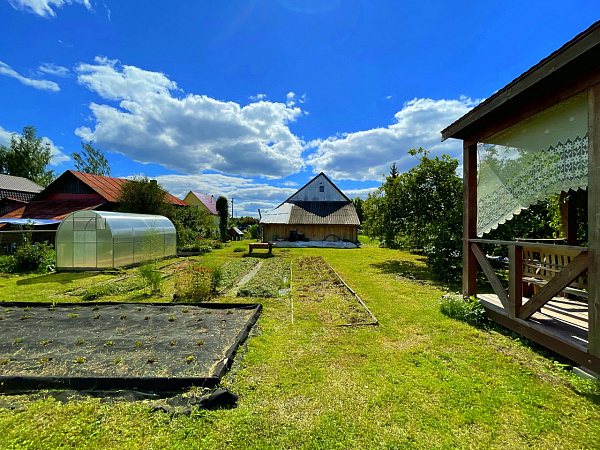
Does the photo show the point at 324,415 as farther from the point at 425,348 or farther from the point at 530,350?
the point at 530,350

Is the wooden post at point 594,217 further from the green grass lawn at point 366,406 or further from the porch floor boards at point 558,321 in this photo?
the green grass lawn at point 366,406

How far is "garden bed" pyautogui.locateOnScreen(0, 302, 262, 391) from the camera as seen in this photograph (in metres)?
3.00

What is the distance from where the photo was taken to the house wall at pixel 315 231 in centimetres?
2508

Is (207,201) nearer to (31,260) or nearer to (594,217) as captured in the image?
(31,260)

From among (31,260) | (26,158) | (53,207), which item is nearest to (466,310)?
(31,260)

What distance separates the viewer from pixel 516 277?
406 centimetres

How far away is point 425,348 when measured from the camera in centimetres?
394

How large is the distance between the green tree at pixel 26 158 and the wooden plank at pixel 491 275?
150ft

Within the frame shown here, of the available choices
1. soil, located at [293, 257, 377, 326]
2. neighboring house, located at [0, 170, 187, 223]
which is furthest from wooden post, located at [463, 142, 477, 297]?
neighboring house, located at [0, 170, 187, 223]

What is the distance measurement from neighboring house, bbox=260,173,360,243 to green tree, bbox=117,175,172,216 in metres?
9.35

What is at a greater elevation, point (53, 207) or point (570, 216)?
point (53, 207)

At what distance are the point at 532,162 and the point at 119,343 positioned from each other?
6.81 metres

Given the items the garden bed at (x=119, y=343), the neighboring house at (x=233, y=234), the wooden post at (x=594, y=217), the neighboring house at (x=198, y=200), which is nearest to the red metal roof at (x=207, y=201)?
the neighboring house at (x=198, y=200)

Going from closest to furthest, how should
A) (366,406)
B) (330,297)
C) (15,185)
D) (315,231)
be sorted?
(366,406) → (330,297) → (15,185) → (315,231)
